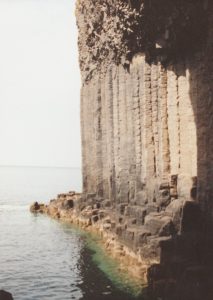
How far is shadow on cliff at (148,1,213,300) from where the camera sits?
1526 centimetres

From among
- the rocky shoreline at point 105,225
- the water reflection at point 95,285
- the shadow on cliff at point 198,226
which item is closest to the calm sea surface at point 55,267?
the water reflection at point 95,285

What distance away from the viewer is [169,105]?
Result: 80.4ft

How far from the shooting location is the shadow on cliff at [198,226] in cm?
1526

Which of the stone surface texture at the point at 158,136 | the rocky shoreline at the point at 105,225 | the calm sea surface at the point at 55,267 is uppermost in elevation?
the stone surface texture at the point at 158,136

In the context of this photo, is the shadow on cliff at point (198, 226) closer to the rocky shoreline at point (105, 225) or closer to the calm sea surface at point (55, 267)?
the rocky shoreline at point (105, 225)

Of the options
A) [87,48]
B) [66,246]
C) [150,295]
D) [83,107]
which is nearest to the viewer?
[150,295]

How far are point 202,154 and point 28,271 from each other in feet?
31.6

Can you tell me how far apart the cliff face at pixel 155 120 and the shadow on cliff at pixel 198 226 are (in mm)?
48

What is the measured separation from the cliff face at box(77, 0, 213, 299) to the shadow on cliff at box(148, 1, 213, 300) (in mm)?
48

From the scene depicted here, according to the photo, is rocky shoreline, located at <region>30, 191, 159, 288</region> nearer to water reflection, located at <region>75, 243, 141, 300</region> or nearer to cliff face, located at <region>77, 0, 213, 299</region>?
cliff face, located at <region>77, 0, 213, 299</region>

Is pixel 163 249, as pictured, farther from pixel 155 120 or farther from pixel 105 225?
pixel 105 225

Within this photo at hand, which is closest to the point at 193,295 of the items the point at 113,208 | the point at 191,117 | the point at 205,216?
the point at 205,216

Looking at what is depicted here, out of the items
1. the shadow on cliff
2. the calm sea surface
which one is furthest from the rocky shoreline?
the shadow on cliff

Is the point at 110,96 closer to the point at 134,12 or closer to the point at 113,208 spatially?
the point at 113,208
